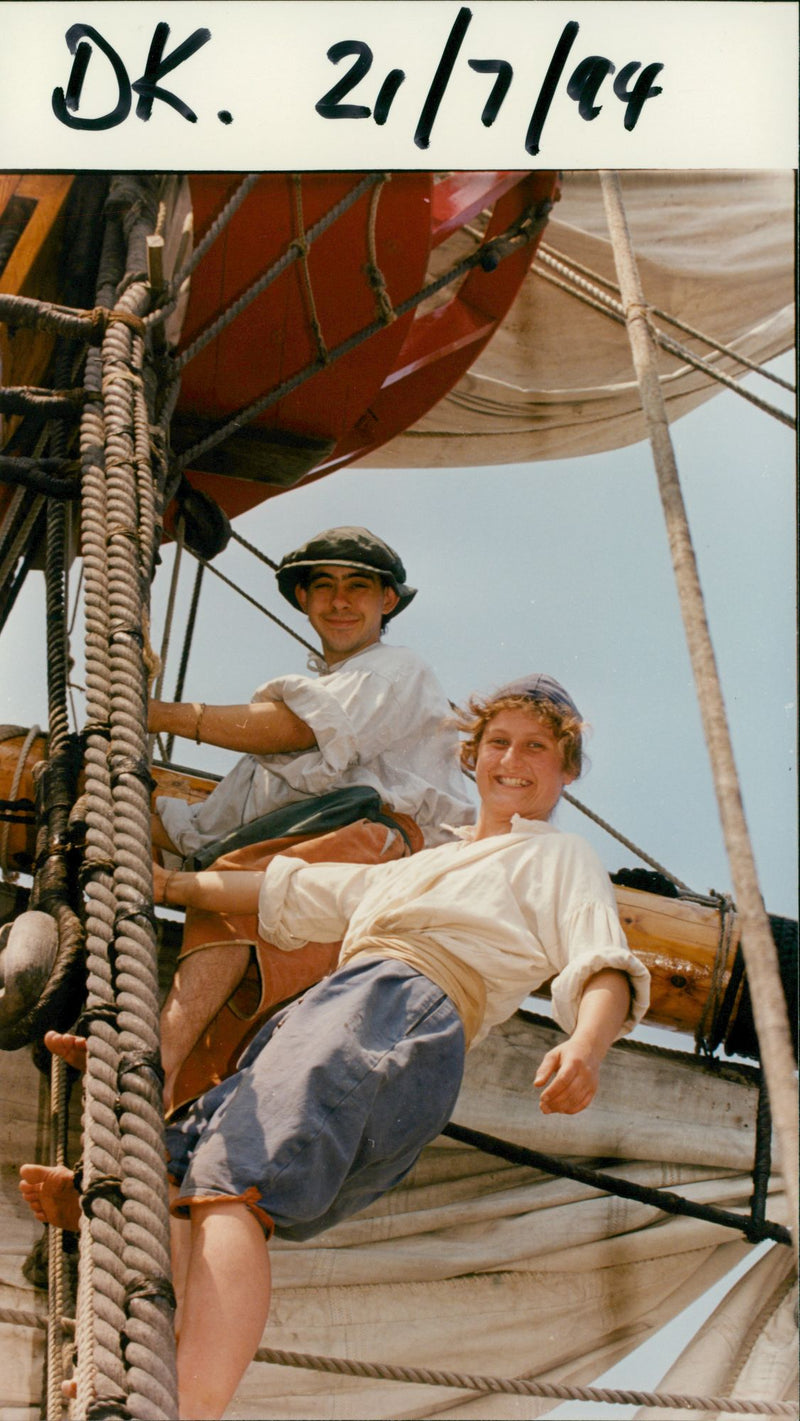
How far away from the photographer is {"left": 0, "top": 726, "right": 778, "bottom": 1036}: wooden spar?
310 centimetres

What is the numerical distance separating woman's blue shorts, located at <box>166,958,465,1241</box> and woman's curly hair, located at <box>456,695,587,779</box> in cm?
46

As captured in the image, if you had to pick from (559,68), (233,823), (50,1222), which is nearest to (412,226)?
(559,68)

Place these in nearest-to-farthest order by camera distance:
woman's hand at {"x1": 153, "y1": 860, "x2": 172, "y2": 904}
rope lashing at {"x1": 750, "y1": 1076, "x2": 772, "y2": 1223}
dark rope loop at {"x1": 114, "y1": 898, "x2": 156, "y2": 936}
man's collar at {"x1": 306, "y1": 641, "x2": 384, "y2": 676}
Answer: dark rope loop at {"x1": 114, "y1": 898, "x2": 156, "y2": 936} < woman's hand at {"x1": 153, "y1": 860, "x2": 172, "y2": 904} < man's collar at {"x1": 306, "y1": 641, "x2": 384, "y2": 676} < rope lashing at {"x1": 750, "y1": 1076, "x2": 772, "y2": 1223}

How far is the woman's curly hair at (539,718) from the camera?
2.47m

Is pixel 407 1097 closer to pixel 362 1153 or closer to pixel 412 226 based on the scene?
pixel 362 1153

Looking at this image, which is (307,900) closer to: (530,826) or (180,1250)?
(530,826)

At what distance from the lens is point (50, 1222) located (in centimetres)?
206

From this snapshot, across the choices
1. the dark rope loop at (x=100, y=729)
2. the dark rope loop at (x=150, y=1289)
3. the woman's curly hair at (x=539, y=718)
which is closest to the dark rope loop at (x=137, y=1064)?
the dark rope loop at (x=150, y=1289)

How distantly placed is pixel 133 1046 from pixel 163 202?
5.86 feet

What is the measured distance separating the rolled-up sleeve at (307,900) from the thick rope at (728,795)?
2.26 feet

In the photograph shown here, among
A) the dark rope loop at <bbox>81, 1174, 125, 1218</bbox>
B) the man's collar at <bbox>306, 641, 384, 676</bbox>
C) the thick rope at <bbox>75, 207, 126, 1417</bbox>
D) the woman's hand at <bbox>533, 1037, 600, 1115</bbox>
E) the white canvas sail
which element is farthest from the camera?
the white canvas sail

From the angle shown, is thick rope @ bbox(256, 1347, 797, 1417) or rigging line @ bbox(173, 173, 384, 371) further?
rigging line @ bbox(173, 173, 384, 371)

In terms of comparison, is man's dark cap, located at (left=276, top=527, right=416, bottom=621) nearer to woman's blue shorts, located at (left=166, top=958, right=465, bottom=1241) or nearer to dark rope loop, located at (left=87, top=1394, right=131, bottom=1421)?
woman's blue shorts, located at (left=166, top=958, right=465, bottom=1241)

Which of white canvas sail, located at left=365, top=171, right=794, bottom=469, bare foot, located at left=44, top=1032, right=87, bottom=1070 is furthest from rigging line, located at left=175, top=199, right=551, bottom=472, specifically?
bare foot, located at left=44, top=1032, right=87, bottom=1070
